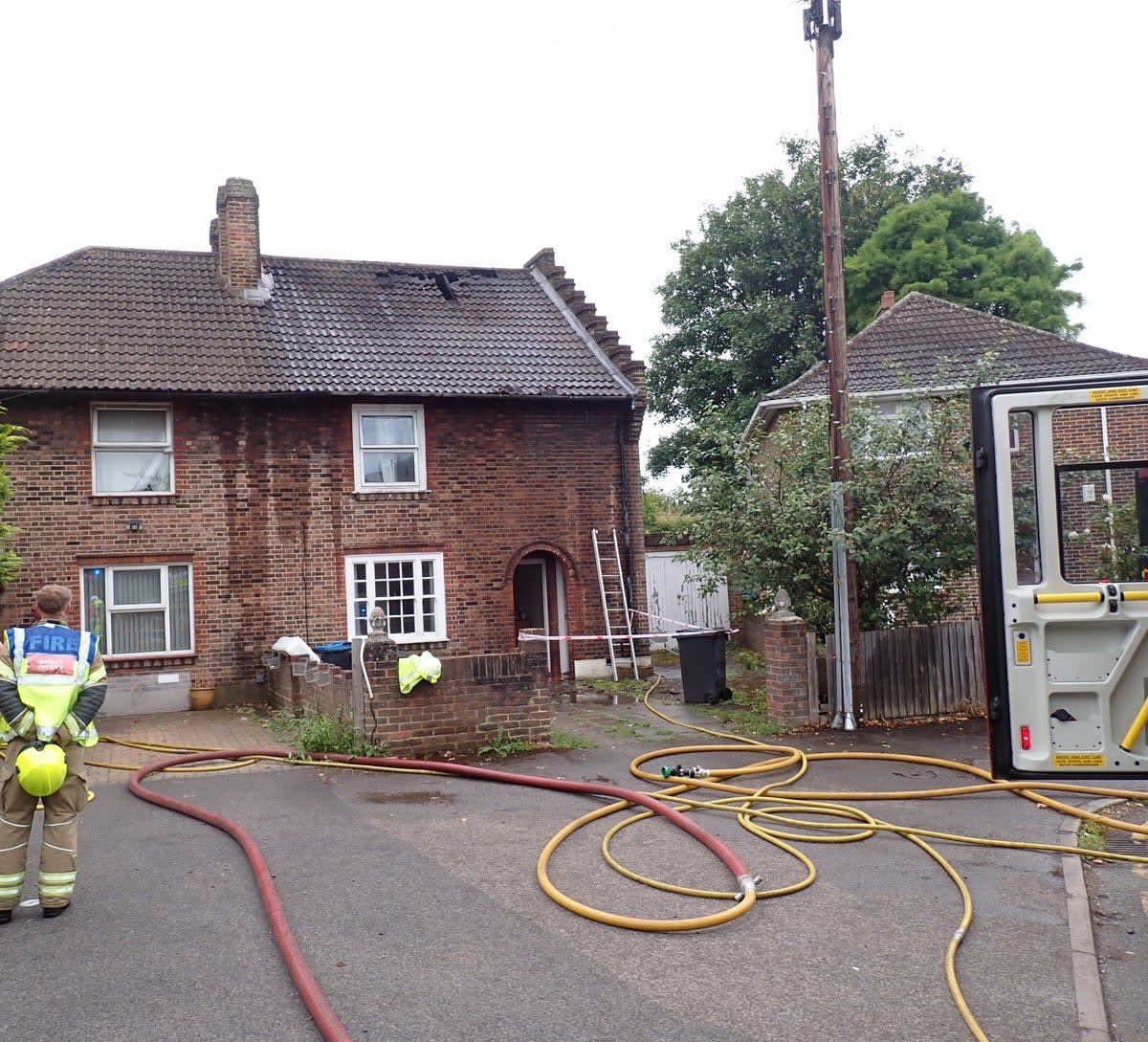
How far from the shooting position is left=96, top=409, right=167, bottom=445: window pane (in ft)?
53.3

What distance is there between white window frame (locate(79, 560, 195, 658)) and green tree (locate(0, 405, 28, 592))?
3.70 feet

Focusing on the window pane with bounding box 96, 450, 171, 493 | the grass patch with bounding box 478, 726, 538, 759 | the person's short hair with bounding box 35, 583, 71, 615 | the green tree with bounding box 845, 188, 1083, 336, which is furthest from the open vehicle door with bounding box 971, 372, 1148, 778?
the green tree with bounding box 845, 188, 1083, 336

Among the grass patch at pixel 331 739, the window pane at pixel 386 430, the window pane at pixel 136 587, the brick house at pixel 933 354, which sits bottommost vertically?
the grass patch at pixel 331 739

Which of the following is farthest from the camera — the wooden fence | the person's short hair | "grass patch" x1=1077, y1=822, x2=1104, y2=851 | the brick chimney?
the brick chimney

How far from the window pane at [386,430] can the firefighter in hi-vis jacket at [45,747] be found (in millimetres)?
11443

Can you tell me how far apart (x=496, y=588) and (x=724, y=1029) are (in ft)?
44.9

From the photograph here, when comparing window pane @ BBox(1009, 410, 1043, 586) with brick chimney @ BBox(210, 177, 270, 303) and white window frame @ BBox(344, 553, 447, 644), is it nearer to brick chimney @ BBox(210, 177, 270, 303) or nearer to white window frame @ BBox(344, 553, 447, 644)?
white window frame @ BBox(344, 553, 447, 644)

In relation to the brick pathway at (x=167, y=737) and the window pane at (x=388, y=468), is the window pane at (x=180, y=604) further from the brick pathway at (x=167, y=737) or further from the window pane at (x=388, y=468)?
the window pane at (x=388, y=468)

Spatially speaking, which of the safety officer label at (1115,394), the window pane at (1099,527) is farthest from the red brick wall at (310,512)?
the safety officer label at (1115,394)

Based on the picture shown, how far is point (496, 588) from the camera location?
1800cm

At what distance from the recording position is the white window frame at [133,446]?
1612 centimetres

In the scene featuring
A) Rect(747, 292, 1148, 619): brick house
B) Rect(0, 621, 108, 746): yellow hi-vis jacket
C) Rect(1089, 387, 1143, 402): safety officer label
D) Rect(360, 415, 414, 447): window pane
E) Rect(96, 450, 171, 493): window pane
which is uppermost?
Rect(747, 292, 1148, 619): brick house

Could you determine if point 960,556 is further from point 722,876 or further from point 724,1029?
point 724,1029

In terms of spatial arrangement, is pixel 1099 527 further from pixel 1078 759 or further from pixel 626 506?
pixel 626 506
